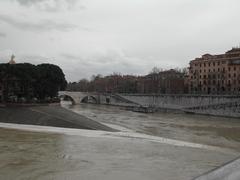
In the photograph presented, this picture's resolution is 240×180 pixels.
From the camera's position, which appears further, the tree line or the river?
the tree line

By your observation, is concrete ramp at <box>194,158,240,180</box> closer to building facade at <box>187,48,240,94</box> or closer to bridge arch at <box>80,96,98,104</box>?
building facade at <box>187,48,240,94</box>

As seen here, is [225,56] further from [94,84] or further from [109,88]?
[94,84]

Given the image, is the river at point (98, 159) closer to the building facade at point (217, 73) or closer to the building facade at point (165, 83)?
the building facade at point (217, 73)

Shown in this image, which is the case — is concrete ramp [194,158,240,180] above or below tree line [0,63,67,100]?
below

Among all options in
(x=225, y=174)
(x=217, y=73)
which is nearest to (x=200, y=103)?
(x=217, y=73)

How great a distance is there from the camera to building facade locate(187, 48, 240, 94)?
330ft

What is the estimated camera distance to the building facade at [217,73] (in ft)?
330

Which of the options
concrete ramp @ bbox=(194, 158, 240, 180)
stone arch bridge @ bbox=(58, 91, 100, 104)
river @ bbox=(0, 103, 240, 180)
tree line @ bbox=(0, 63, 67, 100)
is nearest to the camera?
concrete ramp @ bbox=(194, 158, 240, 180)

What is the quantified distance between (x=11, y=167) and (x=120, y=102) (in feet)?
300

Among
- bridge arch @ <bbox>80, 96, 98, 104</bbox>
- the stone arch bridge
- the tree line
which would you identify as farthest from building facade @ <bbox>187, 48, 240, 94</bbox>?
the tree line

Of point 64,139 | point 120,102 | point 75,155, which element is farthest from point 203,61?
point 75,155

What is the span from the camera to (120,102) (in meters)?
108

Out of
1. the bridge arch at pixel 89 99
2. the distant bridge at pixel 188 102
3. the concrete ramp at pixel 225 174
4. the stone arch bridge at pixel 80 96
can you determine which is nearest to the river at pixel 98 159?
the concrete ramp at pixel 225 174

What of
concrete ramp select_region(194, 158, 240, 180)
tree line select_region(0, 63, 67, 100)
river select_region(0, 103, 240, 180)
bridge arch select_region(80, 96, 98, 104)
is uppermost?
tree line select_region(0, 63, 67, 100)
